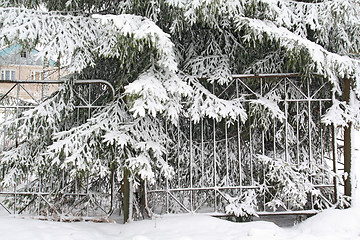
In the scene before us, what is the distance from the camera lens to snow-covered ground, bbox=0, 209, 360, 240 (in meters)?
3.38

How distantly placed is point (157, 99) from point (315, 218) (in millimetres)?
2486

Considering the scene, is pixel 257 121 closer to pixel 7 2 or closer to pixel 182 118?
pixel 182 118

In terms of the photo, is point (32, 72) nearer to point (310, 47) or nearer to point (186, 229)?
point (186, 229)

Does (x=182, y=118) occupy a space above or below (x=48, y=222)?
above

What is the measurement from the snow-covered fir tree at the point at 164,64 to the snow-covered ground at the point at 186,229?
1.07 feet

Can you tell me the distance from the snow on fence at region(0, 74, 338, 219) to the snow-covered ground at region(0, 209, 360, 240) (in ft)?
0.86

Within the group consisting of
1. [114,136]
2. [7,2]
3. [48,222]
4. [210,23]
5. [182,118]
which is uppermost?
[7,2]

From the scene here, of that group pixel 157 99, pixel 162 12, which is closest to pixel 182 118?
pixel 157 99

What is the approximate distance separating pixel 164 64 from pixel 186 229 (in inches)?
78.8

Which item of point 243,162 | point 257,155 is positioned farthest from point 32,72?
point 257,155

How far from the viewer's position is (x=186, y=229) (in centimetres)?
370

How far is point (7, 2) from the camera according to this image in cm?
411

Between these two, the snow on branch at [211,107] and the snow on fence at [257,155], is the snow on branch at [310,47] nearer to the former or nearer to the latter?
the snow on fence at [257,155]

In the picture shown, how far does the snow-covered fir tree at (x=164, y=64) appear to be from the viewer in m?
3.41
